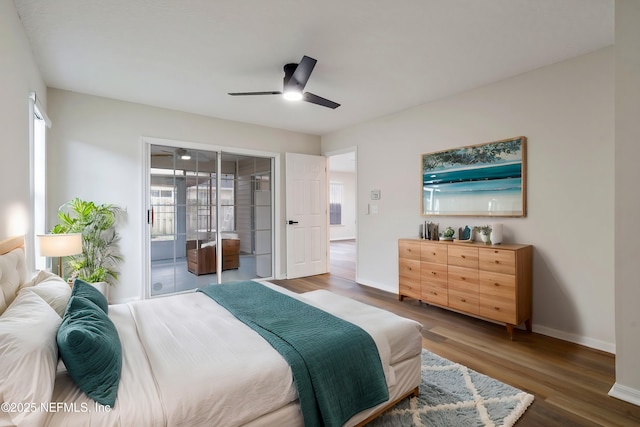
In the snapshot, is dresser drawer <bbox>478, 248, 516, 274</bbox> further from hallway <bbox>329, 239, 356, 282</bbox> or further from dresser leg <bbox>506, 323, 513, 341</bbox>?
hallway <bbox>329, 239, 356, 282</bbox>

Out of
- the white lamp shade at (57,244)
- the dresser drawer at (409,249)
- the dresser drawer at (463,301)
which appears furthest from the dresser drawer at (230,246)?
the dresser drawer at (463,301)

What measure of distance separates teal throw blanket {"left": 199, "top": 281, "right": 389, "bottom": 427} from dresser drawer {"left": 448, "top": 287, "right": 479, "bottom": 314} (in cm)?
194

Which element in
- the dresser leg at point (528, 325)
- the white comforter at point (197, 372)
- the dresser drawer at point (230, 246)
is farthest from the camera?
the dresser drawer at point (230, 246)

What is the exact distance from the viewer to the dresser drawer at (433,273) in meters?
3.50

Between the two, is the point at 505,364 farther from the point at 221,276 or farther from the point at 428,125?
the point at 221,276

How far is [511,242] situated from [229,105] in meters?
3.79

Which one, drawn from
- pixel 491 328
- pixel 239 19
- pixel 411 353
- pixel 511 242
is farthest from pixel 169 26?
pixel 491 328

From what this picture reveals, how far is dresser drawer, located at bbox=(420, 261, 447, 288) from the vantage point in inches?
138

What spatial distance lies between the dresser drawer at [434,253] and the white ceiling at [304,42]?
1825mm

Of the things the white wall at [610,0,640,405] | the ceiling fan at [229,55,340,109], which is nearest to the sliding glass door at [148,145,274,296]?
the ceiling fan at [229,55,340,109]

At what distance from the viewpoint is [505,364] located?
2463 millimetres

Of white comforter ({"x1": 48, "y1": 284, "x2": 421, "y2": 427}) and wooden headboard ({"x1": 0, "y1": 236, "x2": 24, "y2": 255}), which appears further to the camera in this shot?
wooden headboard ({"x1": 0, "y1": 236, "x2": 24, "y2": 255})

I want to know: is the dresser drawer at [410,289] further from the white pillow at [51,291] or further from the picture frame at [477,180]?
the white pillow at [51,291]

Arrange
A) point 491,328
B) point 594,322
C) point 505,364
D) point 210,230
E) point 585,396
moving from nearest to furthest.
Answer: point 585,396 < point 505,364 < point 594,322 < point 491,328 < point 210,230
